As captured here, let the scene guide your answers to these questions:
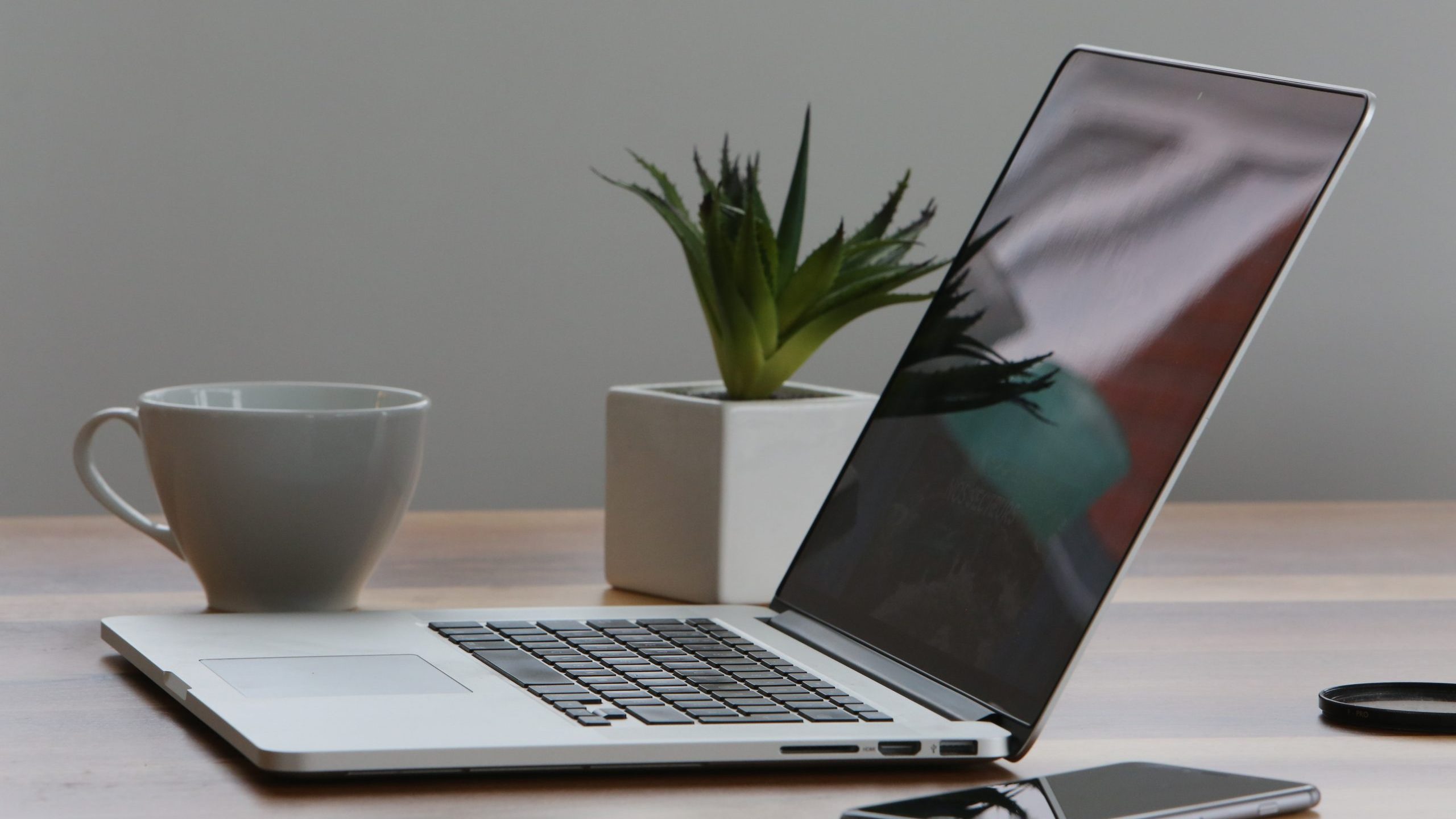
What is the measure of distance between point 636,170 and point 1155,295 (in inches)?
57.0

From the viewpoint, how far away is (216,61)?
1.94 metres

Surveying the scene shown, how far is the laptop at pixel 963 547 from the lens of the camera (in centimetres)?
55

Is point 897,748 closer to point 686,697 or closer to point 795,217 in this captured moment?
point 686,697

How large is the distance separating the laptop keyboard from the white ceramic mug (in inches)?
3.8

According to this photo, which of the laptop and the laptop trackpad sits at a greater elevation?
the laptop

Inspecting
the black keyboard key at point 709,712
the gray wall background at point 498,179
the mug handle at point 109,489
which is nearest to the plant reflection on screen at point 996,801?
the black keyboard key at point 709,712

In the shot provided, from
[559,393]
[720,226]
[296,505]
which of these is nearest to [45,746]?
[296,505]

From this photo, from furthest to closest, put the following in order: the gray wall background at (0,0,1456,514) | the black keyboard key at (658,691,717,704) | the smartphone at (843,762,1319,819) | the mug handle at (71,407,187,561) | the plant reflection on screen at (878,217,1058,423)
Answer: the gray wall background at (0,0,1456,514), the mug handle at (71,407,187,561), the plant reflection on screen at (878,217,1058,423), the black keyboard key at (658,691,717,704), the smartphone at (843,762,1319,819)

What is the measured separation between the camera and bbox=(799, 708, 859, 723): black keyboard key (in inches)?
22.1

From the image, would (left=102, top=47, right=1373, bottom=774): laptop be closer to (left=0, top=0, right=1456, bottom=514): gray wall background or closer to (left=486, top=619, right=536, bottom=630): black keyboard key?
(left=486, top=619, right=536, bottom=630): black keyboard key

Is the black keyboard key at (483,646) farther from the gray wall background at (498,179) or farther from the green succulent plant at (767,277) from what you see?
the gray wall background at (498,179)

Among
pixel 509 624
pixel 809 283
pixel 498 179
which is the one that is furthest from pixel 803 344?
pixel 498 179

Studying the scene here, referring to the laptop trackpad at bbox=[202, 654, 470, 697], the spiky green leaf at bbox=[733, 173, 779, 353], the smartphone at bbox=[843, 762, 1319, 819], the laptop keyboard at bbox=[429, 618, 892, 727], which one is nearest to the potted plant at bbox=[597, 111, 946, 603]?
the spiky green leaf at bbox=[733, 173, 779, 353]

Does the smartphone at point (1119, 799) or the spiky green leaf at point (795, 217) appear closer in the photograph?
the smartphone at point (1119, 799)
